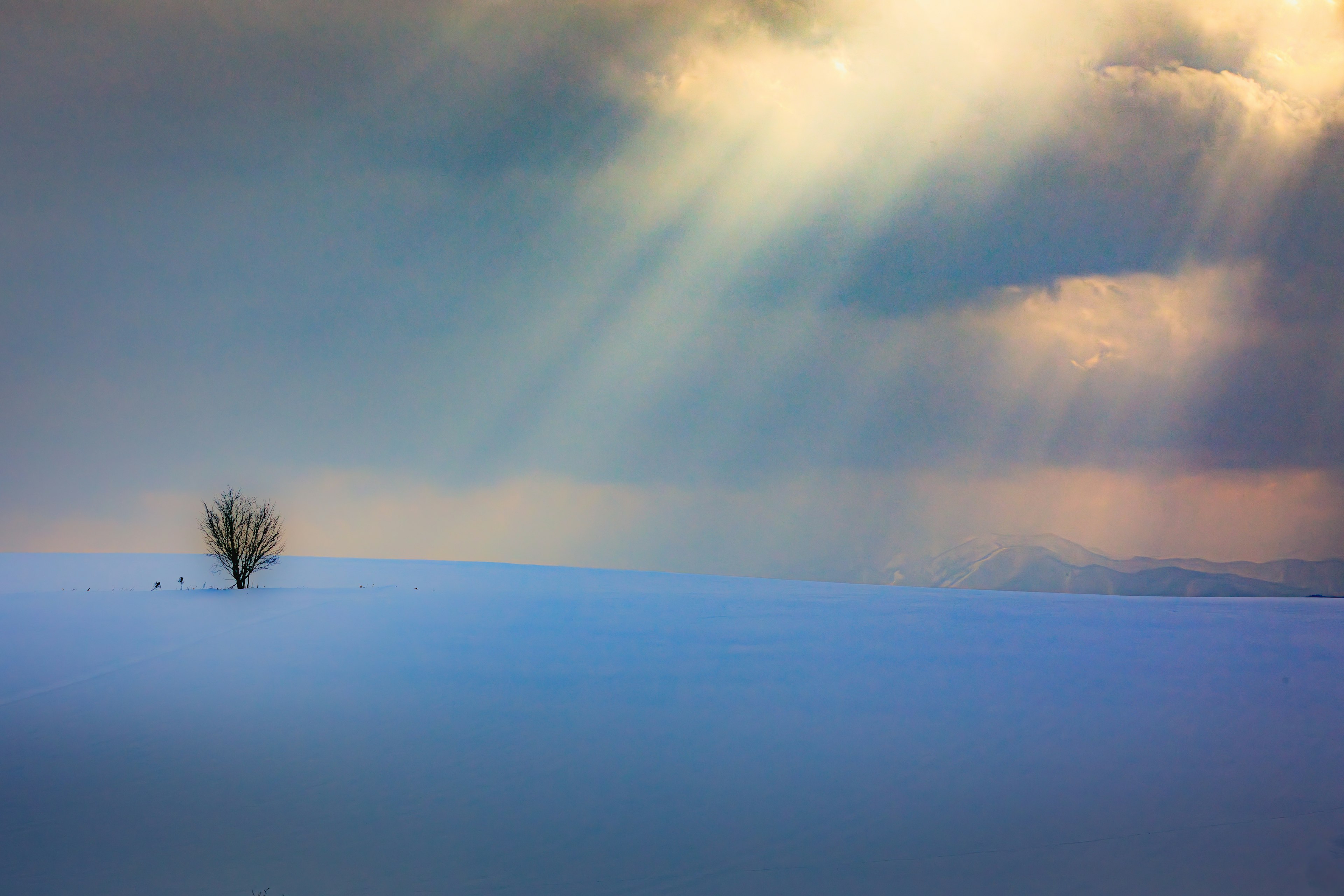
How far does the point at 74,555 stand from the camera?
85688 mm

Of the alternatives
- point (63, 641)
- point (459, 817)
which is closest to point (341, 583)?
point (63, 641)

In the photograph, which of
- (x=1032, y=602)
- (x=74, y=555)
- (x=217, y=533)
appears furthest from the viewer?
(x=74, y=555)

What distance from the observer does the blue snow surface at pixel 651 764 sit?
26.0 feet

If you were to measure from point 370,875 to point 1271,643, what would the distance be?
29.7 metres

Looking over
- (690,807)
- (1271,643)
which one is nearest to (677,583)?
(1271,643)

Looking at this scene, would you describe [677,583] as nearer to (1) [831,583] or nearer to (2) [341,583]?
(1) [831,583]

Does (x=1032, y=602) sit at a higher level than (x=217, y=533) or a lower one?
lower

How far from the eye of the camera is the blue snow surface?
791 cm

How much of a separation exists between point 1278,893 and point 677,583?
5783 cm

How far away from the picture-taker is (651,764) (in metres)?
11.5

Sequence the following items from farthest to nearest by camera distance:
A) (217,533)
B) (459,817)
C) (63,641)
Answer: (217,533) < (63,641) < (459,817)

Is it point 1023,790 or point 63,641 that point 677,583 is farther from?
point 1023,790

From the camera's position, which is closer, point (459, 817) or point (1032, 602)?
point (459, 817)

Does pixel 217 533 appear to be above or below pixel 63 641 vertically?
above
